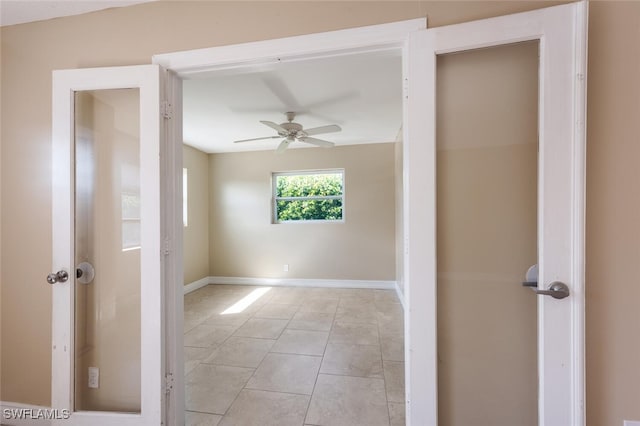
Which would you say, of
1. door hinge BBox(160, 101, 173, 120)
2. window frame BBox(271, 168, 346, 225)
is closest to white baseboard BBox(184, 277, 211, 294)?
window frame BBox(271, 168, 346, 225)

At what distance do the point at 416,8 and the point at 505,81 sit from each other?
1.76 ft

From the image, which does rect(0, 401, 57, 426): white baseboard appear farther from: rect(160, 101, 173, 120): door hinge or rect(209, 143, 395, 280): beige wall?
rect(209, 143, 395, 280): beige wall

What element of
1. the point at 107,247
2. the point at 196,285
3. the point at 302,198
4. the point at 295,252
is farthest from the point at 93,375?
the point at 302,198

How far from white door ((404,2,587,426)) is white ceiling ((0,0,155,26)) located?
65.7 inches

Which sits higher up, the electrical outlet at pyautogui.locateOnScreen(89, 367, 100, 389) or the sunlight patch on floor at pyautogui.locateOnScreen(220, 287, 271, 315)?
the electrical outlet at pyautogui.locateOnScreen(89, 367, 100, 389)

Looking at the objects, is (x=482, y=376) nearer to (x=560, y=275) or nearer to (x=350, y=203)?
(x=560, y=275)

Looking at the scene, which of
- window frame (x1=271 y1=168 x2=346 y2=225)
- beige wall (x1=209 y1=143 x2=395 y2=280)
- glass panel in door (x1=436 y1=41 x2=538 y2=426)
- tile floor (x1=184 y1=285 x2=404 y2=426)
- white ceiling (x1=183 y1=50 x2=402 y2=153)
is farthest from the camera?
window frame (x1=271 y1=168 x2=346 y2=225)

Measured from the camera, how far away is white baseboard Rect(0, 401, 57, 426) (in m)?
1.37

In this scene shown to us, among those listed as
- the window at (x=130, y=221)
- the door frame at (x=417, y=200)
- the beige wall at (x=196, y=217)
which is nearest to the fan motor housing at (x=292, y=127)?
the door frame at (x=417, y=200)

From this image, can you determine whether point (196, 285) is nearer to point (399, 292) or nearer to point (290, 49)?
point (399, 292)

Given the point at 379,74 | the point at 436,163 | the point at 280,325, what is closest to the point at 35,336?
the point at 280,325

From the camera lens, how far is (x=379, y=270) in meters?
4.08

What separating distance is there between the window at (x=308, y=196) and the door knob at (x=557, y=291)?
11.1 feet

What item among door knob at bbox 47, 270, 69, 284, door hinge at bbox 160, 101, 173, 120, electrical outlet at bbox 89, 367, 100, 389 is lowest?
electrical outlet at bbox 89, 367, 100, 389
